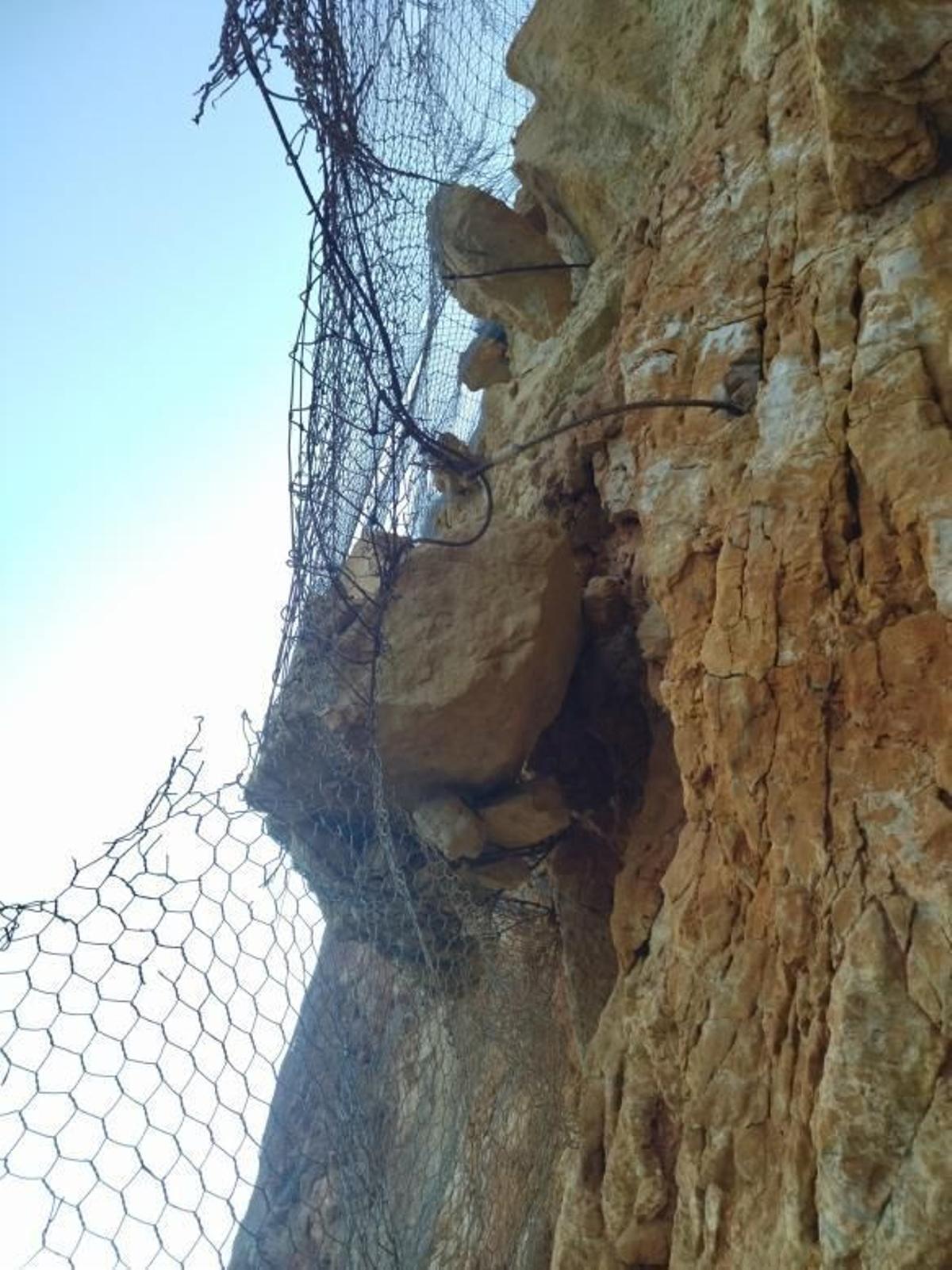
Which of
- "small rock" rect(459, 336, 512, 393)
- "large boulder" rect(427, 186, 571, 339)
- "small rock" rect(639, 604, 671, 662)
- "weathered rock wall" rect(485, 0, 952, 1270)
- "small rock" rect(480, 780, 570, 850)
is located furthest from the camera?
"small rock" rect(459, 336, 512, 393)

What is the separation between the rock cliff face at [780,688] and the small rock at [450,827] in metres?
0.02

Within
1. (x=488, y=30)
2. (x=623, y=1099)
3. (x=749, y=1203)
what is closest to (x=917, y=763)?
(x=749, y=1203)

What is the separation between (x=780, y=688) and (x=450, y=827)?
794mm

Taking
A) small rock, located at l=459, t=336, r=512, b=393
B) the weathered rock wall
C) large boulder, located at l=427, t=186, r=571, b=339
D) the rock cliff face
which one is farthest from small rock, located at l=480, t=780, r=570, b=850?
small rock, located at l=459, t=336, r=512, b=393

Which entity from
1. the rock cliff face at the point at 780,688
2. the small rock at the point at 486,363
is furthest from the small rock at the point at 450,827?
the small rock at the point at 486,363

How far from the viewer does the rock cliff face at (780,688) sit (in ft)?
3.34

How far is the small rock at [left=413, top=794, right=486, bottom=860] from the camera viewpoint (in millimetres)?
1856

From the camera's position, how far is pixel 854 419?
4.06 feet

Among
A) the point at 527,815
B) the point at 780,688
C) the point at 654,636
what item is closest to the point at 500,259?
the point at 654,636

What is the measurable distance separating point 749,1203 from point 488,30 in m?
2.83

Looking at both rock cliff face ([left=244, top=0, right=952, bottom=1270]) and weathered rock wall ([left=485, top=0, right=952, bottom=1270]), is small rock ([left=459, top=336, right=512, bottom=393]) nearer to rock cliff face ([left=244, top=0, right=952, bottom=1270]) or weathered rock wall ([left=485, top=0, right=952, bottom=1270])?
rock cliff face ([left=244, top=0, right=952, bottom=1270])

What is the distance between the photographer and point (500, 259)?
2.46 m

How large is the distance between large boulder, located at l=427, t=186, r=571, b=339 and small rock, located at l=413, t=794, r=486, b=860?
1.24 m

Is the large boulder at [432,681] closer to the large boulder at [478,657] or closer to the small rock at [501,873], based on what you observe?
the large boulder at [478,657]
